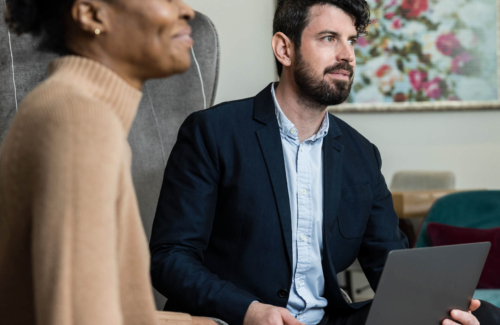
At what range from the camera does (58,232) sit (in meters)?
0.47

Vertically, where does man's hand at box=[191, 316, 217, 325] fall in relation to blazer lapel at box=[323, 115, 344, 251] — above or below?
below

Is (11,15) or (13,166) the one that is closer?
(13,166)

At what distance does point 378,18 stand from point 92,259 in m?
2.73

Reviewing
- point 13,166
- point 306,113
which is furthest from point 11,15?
point 306,113

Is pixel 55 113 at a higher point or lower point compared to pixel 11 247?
higher

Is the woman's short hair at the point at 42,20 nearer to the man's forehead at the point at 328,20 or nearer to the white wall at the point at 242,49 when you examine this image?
the man's forehead at the point at 328,20

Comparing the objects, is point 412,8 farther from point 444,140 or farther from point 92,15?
point 92,15

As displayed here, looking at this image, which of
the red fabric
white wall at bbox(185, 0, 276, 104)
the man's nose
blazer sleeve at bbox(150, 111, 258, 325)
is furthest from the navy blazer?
white wall at bbox(185, 0, 276, 104)

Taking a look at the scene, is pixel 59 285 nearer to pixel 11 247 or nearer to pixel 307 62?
pixel 11 247

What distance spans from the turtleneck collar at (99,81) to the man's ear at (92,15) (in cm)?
4

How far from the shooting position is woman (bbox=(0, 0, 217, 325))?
48 cm

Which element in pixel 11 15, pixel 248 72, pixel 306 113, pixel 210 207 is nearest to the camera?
pixel 11 15

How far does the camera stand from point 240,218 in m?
1.31

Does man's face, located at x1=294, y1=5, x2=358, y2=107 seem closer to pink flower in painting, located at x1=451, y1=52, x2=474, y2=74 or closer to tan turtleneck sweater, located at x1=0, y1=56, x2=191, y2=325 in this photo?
tan turtleneck sweater, located at x1=0, y1=56, x2=191, y2=325
